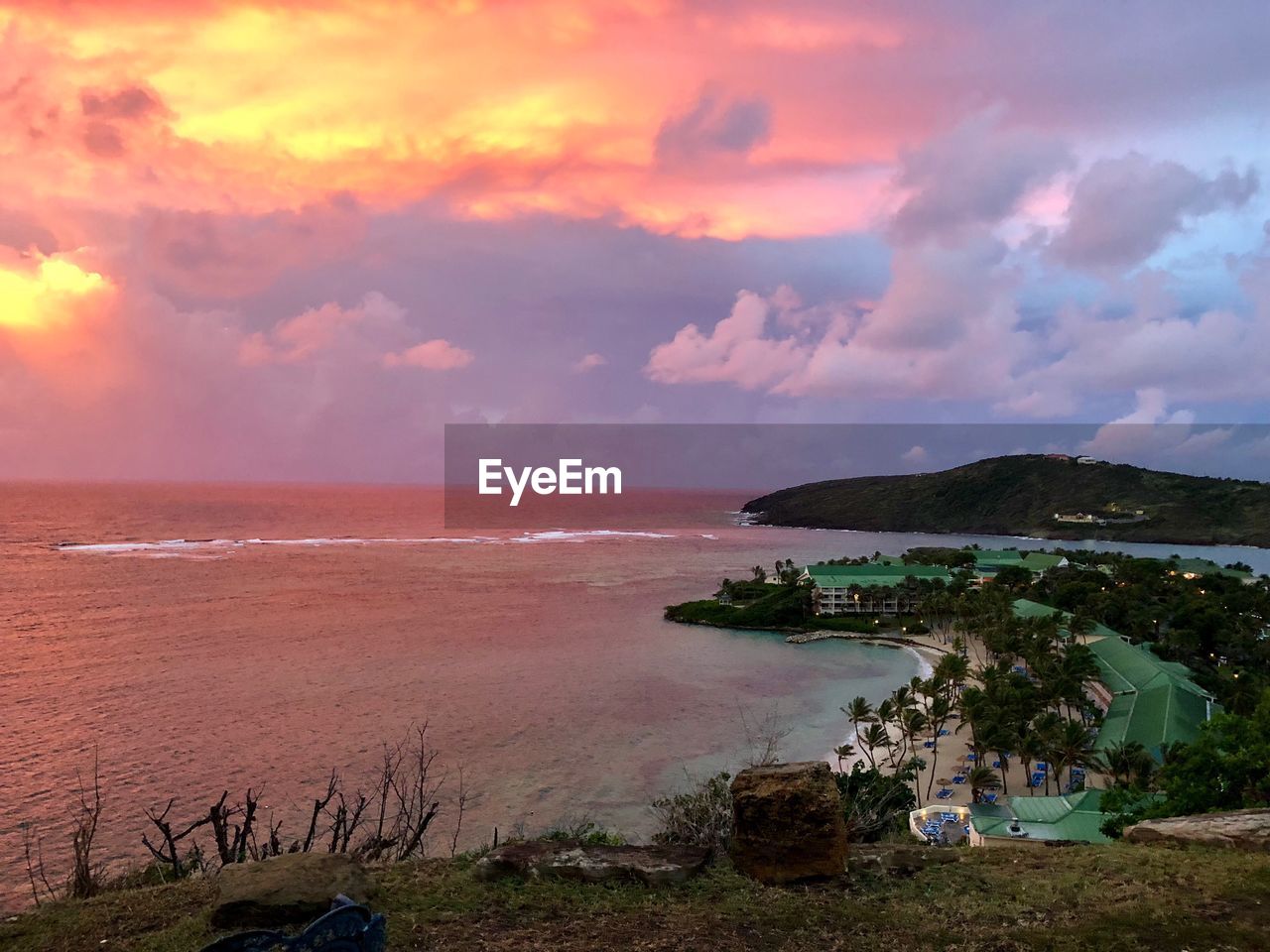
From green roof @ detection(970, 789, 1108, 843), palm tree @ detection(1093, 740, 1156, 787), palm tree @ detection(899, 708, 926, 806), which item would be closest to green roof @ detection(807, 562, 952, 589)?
palm tree @ detection(899, 708, 926, 806)

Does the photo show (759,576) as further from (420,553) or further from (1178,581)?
(420,553)

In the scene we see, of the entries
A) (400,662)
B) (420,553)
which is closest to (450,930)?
(400,662)

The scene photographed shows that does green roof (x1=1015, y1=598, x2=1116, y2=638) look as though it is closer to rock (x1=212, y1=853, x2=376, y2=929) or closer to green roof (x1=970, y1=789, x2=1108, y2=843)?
green roof (x1=970, y1=789, x2=1108, y2=843)

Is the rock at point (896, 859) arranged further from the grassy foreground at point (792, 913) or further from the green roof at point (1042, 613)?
the green roof at point (1042, 613)

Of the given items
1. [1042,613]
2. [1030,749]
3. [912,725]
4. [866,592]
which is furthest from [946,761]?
[866,592]

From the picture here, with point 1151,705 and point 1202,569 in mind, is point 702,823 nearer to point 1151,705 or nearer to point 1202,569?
point 1151,705

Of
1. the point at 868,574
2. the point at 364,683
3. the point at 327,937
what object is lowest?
the point at 364,683

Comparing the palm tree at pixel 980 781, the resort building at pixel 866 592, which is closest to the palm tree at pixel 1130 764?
the palm tree at pixel 980 781
